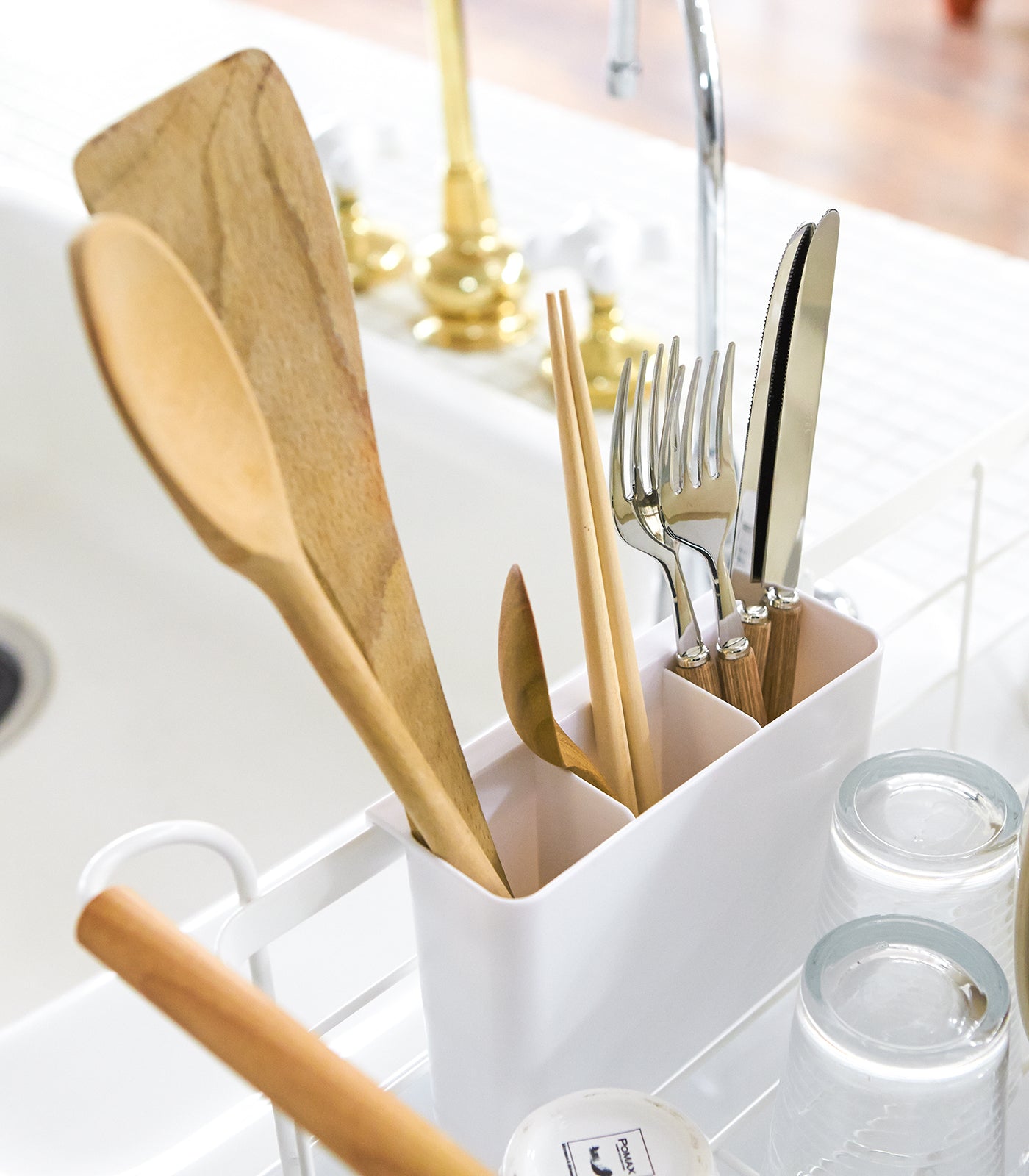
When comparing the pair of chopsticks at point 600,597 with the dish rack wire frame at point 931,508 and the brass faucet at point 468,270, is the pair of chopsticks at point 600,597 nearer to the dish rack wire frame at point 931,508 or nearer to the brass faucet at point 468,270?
the dish rack wire frame at point 931,508

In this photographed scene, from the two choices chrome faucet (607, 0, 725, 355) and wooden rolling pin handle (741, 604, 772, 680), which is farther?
chrome faucet (607, 0, 725, 355)

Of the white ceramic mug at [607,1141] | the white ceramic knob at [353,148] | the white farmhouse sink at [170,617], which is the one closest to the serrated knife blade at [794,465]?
the white ceramic mug at [607,1141]

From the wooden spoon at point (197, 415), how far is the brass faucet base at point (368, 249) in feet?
2.15

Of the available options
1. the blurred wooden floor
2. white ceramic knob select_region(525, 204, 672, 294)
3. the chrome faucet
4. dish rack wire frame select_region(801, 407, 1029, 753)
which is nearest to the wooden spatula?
dish rack wire frame select_region(801, 407, 1029, 753)

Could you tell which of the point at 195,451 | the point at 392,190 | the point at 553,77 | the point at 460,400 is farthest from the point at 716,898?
the point at 553,77

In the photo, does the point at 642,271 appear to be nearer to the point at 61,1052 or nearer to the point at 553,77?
the point at 61,1052

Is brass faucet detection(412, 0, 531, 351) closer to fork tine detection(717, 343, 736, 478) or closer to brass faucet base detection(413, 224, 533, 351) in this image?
brass faucet base detection(413, 224, 533, 351)

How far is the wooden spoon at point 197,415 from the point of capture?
15 cm

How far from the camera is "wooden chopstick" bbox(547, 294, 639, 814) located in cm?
24

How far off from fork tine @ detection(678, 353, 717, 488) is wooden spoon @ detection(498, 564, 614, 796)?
5cm

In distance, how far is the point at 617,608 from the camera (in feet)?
0.86

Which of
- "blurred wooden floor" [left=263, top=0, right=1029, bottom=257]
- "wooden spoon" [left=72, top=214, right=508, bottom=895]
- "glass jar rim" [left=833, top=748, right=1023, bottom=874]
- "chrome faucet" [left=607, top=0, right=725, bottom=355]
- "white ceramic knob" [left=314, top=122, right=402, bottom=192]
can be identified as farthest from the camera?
"blurred wooden floor" [left=263, top=0, right=1029, bottom=257]

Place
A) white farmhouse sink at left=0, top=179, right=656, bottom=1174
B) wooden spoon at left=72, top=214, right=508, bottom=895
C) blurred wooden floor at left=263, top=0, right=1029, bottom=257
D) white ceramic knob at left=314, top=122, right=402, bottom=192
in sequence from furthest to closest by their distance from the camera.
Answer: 1. blurred wooden floor at left=263, top=0, right=1029, bottom=257
2. white ceramic knob at left=314, top=122, right=402, bottom=192
3. white farmhouse sink at left=0, top=179, right=656, bottom=1174
4. wooden spoon at left=72, top=214, right=508, bottom=895

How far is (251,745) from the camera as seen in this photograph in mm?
803
